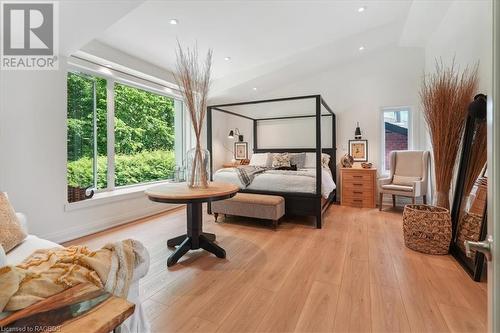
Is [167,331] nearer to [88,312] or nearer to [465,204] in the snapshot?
[88,312]

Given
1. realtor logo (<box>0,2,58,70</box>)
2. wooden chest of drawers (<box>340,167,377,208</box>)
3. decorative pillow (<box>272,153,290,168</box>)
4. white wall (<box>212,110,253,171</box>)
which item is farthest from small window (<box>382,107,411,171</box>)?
realtor logo (<box>0,2,58,70</box>)

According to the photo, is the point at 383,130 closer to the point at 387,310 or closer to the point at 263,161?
the point at 263,161

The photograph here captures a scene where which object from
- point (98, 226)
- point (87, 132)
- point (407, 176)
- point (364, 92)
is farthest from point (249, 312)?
point (364, 92)

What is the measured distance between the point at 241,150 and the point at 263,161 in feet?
3.40

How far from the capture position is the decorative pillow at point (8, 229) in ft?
4.70

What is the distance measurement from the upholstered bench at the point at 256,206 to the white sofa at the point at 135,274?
2118 mm

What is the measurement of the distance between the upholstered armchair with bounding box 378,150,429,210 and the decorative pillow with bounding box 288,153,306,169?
142 cm

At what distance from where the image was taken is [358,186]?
4.48m

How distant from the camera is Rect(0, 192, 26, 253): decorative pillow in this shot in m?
1.43

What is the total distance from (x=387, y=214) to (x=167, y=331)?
12.3 ft

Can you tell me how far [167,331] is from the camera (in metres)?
1.41

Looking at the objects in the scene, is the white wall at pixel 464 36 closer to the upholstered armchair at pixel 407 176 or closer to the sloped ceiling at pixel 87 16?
the upholstered armchair at pixel 407 176

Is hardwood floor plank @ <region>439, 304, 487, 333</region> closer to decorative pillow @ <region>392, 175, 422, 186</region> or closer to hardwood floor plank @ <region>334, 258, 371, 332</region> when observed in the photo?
Answer: hardwood floor plank @ <region>334, 258, 371, 332</region>

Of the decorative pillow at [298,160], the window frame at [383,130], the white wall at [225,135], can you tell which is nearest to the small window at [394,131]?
the window frame at [383,130]
